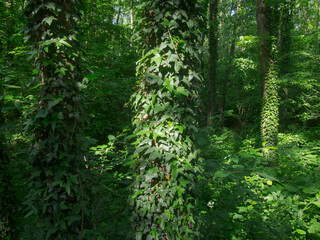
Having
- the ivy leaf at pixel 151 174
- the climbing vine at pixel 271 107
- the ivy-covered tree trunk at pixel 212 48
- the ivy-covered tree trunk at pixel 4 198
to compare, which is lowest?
the ivy-covered tree trunk at pixel 4 198

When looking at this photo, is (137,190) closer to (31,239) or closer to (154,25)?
(31,239)

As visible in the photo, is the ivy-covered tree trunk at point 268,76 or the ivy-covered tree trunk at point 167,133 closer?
the ivy-covered tree trunk at point 167,133

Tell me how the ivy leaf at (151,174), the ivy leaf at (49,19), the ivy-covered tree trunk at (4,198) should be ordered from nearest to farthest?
the ivy leaf at (49,19), the ivy leaf at (151,174), the ivy-covered tree trunk at (4,198)

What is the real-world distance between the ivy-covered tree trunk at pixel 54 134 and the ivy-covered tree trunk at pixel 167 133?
0.61 metres

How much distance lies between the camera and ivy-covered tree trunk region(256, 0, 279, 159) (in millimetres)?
6219

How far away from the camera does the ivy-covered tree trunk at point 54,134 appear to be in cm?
162

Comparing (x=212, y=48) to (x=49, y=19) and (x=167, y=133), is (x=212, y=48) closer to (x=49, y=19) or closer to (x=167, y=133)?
(x=167, y=133)

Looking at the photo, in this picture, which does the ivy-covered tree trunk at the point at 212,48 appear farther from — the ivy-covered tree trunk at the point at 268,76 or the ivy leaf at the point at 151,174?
the ivy leaf at the point at 151,174

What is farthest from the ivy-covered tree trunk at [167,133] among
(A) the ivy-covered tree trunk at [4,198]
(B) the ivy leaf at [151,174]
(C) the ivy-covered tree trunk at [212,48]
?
(C) the ivy-covered tree trunk at [212,48]

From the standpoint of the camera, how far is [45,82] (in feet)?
5.49

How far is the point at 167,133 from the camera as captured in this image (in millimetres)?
1789

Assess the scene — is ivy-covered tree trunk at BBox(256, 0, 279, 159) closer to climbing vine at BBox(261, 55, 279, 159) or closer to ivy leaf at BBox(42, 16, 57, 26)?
climbing vine at BBox(261, 55, 279, 159)

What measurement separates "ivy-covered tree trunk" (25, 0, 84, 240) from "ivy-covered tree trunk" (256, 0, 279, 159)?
6358 millimetres

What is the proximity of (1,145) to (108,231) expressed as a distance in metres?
1.77
